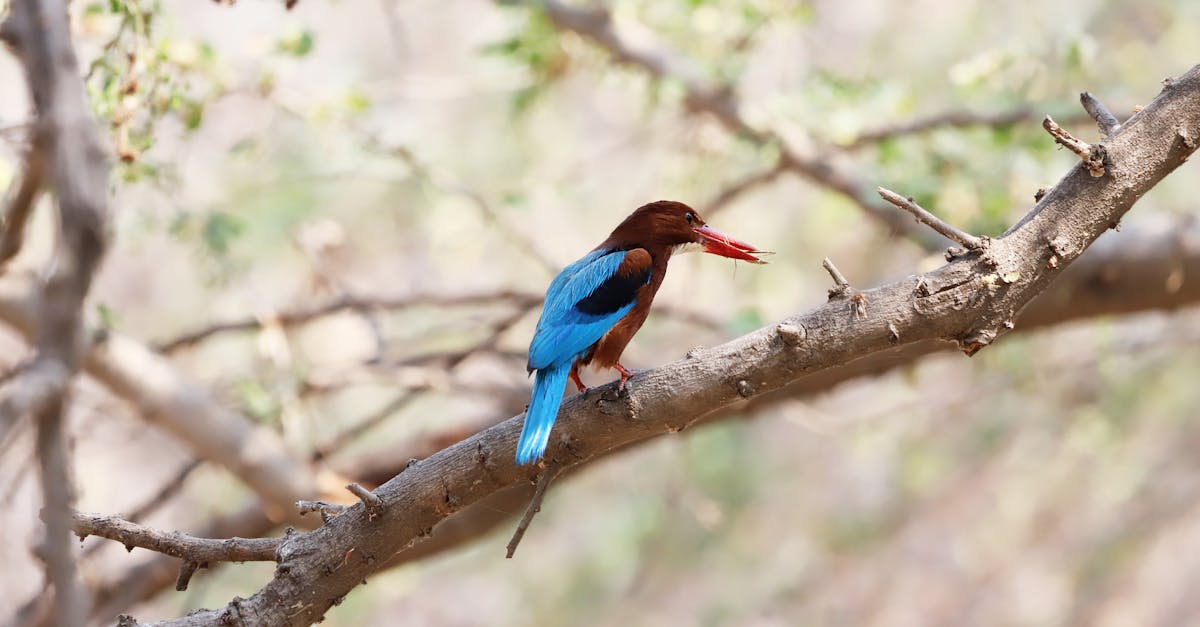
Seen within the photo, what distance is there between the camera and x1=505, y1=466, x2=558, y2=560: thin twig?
1.98m

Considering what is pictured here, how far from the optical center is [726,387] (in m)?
2.00

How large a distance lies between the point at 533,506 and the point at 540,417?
6.2 inches

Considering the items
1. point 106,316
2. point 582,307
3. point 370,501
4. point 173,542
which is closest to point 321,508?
point 370,501

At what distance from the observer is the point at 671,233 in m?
2.88

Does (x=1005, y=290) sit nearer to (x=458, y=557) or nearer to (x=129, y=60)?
(x=129, y=60)

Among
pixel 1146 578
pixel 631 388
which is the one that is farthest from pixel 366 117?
pixel 1146 578

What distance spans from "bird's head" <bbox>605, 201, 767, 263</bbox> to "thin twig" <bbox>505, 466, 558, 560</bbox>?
0.91 m

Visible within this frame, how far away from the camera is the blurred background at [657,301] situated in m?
4.28

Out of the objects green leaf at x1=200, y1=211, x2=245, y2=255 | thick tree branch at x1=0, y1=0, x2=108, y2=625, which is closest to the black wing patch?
thick tree branch at x1=0, y1=0, x2=108, y2=625

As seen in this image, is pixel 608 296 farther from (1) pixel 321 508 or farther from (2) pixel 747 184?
(2) pixel 747 184

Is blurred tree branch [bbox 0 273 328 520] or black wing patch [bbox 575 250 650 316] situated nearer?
black wing patch [bbox 575 250 650 316]

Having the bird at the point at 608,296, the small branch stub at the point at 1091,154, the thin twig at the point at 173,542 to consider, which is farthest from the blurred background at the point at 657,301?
the small branch stub at the point at 1091,154

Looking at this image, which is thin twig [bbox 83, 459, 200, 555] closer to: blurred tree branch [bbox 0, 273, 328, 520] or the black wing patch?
blurred tree branch [bbox 0, 273, 328, 520]

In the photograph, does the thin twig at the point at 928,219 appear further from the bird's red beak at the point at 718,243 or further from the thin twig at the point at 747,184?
the thin twig at the point at 747,184
